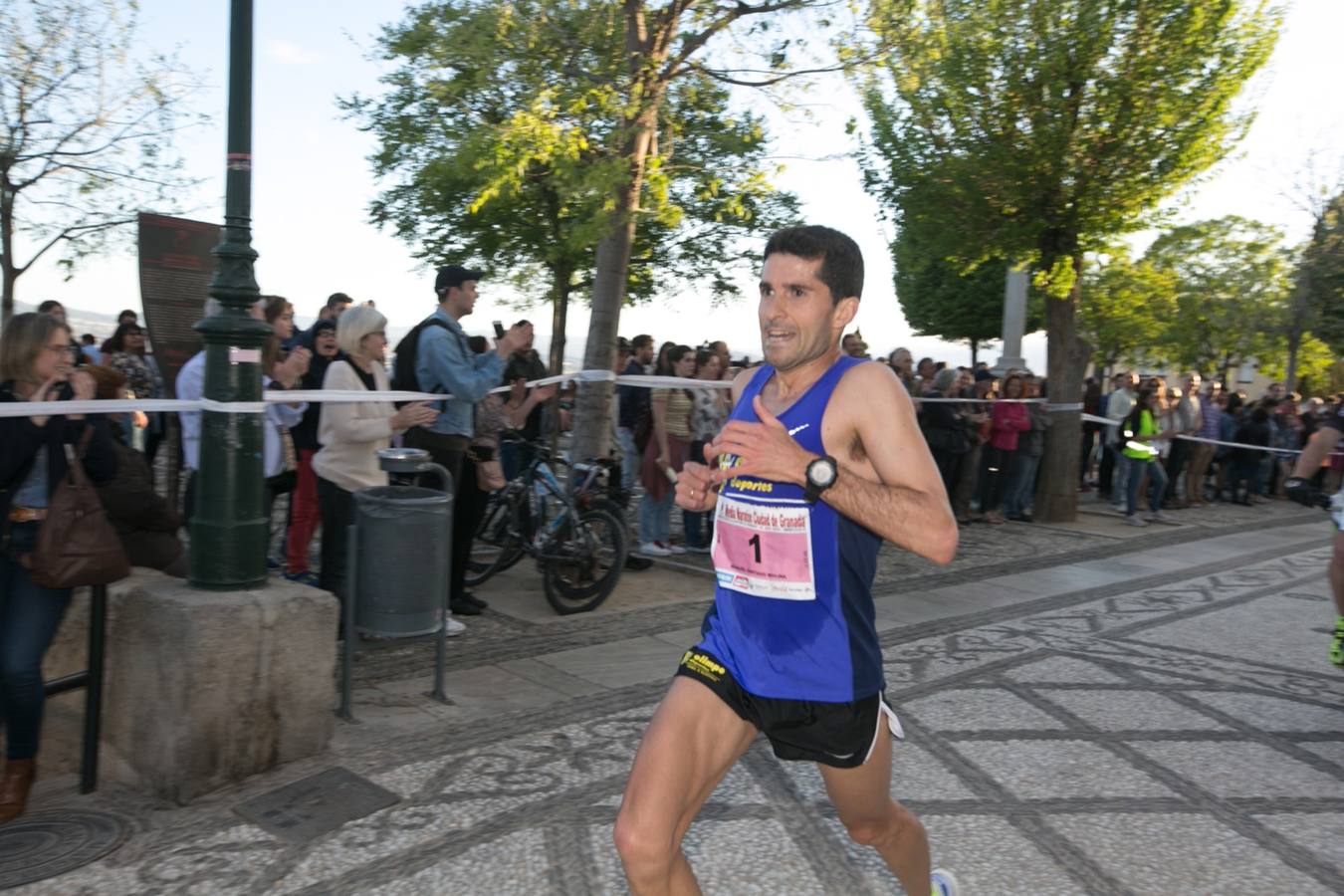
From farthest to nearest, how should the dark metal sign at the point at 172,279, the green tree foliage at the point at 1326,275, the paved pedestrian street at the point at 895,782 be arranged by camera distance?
the green tree foliage at the point at 1326,275 < the dark metal sign at the point at 172,279 < the paved pedestrian street at the point at 895,782

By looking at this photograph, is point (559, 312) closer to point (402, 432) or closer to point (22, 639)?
point (402, 432)

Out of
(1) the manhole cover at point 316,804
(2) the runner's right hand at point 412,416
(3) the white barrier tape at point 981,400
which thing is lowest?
(1) the manhole cover at point 316,804

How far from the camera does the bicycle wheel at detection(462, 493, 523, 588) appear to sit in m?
7.26

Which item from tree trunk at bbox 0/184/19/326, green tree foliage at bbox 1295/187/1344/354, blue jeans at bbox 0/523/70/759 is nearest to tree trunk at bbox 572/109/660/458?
blue jeans at bbox 0/523/70/759

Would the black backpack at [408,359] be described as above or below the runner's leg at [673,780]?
above

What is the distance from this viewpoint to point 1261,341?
4381cm

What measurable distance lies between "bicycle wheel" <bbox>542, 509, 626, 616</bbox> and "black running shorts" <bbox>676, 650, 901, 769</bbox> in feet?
14.6

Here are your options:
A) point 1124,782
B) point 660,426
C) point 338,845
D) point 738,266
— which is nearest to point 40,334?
point 338,845

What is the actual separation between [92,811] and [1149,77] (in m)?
12.0

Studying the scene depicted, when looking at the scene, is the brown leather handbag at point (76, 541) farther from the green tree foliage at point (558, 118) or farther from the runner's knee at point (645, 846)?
the green tree foliage at point (558, 118)

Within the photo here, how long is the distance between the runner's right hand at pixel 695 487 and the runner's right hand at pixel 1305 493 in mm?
4800

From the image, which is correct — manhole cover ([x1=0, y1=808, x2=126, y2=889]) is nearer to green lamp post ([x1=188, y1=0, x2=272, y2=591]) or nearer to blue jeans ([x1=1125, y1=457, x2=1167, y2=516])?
green lamp post ([x1=188, y1=0, x2=272, y2=591])

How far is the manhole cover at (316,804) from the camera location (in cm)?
368

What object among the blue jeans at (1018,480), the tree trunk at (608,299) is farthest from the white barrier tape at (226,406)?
the blue jeans at (1018,480)
